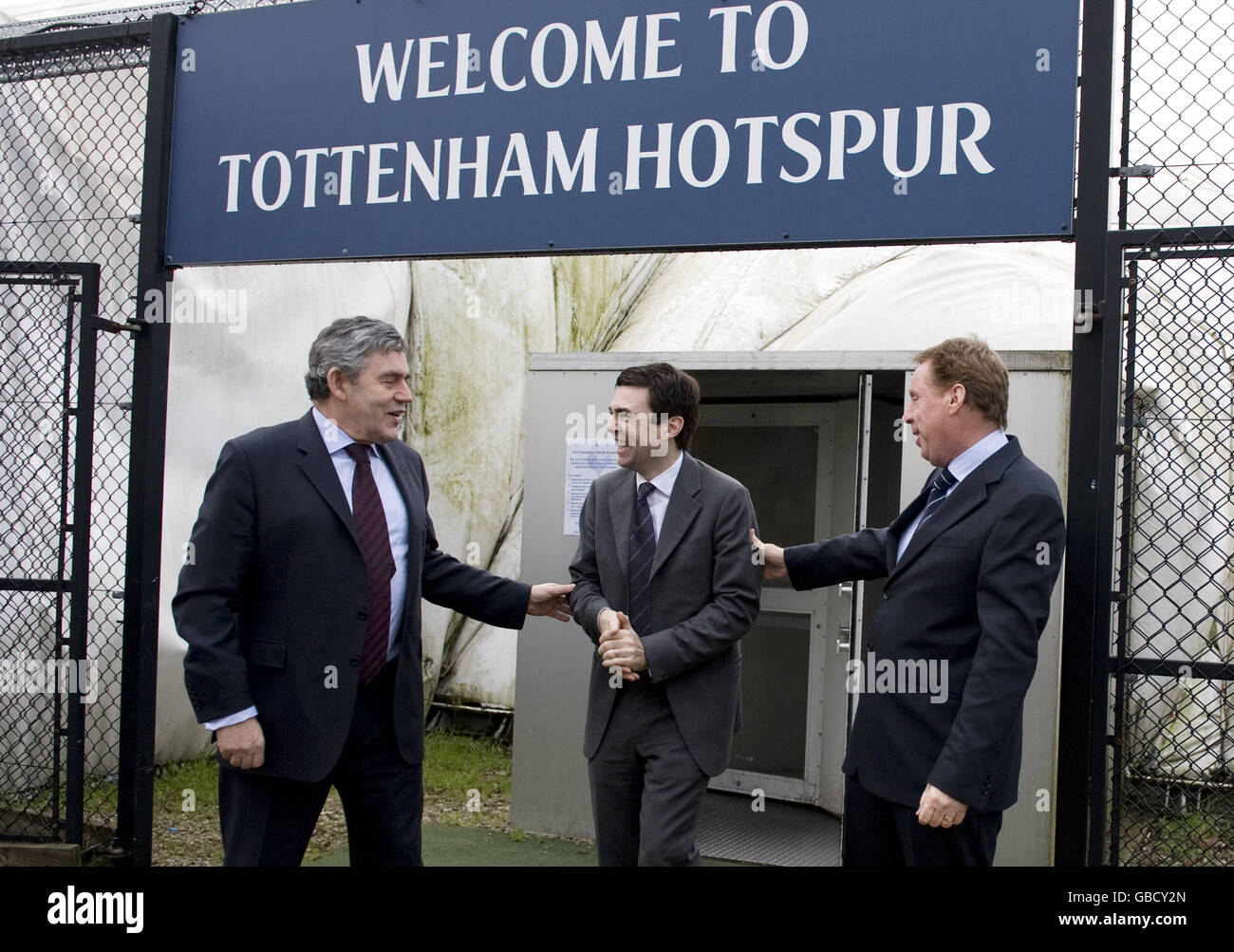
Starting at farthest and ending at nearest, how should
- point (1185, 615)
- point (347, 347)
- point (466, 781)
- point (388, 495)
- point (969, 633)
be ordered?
point (466, 781) < point (1185, 615) < point (388, 495) < point (347, 347) < point (969, 633)

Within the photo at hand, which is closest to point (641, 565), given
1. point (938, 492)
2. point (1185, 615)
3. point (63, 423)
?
point (938, 492)

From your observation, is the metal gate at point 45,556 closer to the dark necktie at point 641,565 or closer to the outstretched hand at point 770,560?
the dark necktie at point 641,565

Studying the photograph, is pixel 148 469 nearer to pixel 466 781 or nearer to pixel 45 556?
pixel 45 556

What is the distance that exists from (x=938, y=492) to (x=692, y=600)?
794 mm

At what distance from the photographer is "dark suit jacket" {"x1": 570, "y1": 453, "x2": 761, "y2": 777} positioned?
119 inches

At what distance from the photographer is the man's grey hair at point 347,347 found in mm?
2873

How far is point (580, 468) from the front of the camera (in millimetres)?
5289

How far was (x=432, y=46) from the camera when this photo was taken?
326cm

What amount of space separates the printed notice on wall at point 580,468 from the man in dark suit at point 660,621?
6.25ft

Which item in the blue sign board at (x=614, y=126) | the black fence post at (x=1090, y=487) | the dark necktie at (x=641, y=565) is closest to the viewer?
the black fence post at (x=1090, y=487)

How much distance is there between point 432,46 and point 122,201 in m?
3.78

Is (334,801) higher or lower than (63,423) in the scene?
lower

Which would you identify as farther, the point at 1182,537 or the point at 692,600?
the point at 1182,537

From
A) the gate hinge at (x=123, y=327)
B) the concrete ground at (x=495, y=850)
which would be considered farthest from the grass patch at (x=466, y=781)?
the gate hinge at (x=123, y=327)
